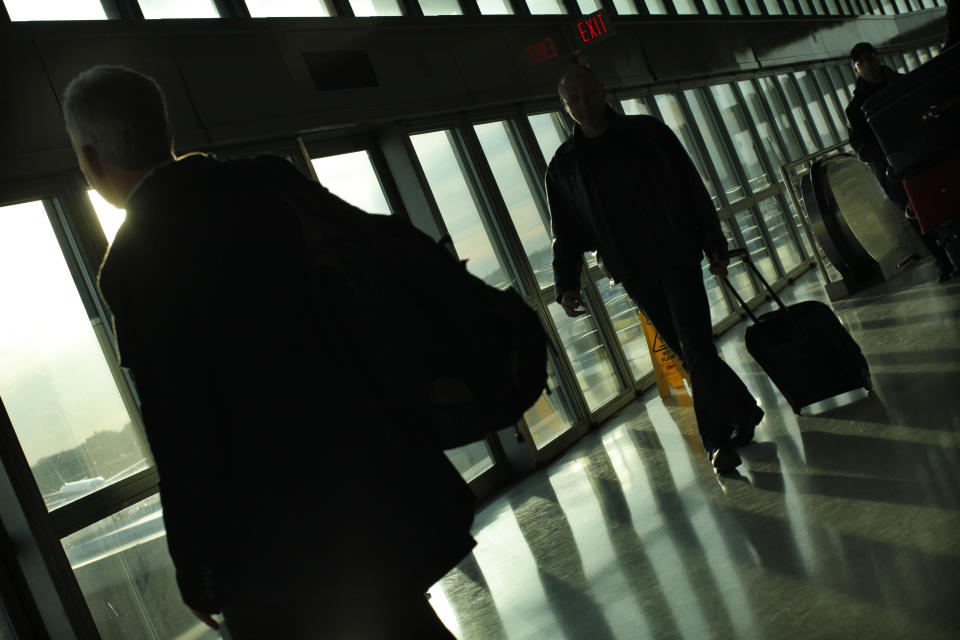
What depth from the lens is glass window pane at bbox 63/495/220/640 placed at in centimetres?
394

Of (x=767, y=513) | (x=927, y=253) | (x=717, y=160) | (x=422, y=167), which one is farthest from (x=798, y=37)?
(x=767, y=513)

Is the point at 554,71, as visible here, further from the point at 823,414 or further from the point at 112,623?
the point at 112,623

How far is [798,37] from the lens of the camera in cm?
1572

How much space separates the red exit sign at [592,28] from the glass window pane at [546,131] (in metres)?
0.84

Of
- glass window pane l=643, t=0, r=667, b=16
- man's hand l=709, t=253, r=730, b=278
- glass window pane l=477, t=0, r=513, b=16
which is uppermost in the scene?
glass window pane l=643, t=0, r=667, b=16

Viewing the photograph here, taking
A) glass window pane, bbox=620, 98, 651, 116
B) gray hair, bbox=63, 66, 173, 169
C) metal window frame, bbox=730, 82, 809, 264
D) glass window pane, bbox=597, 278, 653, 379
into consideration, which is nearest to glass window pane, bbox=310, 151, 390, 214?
glass window pane, bbox=597, 278, 653, 379

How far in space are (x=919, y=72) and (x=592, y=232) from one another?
159cm

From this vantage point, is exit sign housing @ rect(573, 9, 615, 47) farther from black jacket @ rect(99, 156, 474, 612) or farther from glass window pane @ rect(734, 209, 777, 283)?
black jacket @ rect(99, 156, 474, 612)

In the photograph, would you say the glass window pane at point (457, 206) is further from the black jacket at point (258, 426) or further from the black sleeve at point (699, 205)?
the black jacket at point (258, 426)

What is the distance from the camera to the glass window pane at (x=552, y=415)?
6.70 meters

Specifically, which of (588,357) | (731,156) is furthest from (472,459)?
(731,156)

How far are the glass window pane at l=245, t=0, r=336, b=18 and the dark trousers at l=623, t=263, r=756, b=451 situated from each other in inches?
138

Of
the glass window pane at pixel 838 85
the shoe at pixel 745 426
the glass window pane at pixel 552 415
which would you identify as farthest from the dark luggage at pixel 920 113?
the glass window pane at pixel 838 85

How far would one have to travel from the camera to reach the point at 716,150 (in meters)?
11.9
